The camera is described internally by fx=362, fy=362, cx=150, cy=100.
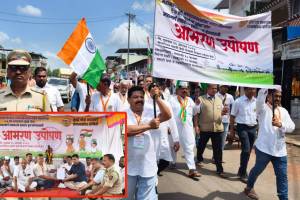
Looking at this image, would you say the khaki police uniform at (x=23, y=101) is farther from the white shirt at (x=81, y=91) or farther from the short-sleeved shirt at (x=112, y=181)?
the white shirt at (x=81, y=91)

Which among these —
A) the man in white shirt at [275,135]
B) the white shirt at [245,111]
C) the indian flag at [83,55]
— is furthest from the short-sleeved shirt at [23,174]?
the white shirt at [245,111]

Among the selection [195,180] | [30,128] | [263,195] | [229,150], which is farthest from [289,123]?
[229,150]

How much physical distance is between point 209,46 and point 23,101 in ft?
8.25

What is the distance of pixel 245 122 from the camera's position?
7.32 m

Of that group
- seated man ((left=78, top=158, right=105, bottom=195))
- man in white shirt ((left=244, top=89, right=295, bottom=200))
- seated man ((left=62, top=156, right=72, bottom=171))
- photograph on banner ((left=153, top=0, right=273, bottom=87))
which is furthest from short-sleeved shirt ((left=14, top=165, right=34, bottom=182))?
man in white shirt ((left=244, top=89, right=295, bottom=200))

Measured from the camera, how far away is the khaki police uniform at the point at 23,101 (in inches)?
137

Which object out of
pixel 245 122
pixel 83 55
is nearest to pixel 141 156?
pixel 83 55

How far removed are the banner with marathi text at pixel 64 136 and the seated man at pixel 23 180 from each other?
6.3 inches

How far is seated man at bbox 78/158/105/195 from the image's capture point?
3420 millimetres

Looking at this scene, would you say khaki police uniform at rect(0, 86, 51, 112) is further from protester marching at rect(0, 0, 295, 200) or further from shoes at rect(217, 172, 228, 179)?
shoes at rect(217, 172, 228, 179)

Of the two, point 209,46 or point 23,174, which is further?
point 209,46

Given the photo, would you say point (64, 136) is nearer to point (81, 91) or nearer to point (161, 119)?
point (161, 119)

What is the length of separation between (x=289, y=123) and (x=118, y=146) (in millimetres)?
3016

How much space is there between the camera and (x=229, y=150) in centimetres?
1024
